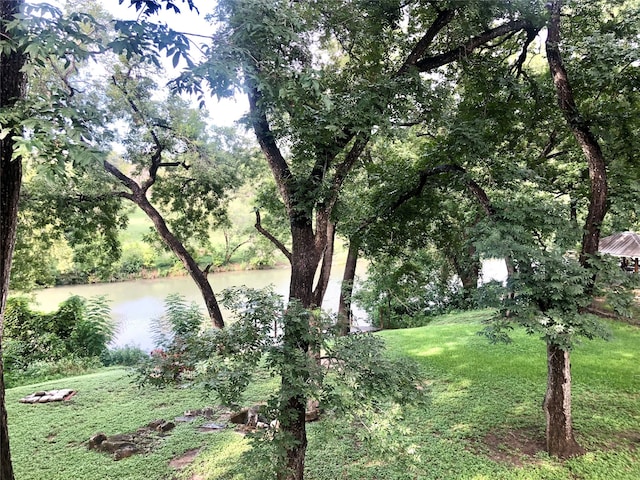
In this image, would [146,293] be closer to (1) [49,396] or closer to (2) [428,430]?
(1) [49,396]

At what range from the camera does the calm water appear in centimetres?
1069

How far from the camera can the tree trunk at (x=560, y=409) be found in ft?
10.8

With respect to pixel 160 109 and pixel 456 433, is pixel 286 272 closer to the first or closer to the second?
pixel 160 109

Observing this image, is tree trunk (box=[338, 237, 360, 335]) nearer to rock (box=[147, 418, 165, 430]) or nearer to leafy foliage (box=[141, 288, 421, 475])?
leafy foliage (box=[141, 288, 421, 475])

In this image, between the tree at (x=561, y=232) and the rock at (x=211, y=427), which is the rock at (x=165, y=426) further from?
the tree at (x=561, y=232)

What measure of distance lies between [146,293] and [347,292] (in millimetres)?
12079

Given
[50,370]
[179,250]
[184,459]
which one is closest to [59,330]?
[50,370]

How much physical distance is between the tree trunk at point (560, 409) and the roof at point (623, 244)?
6732 mm

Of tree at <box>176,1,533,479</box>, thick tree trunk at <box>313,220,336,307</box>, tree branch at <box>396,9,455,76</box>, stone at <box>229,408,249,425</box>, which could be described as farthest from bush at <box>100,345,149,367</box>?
tree branch at <box>396,9,455,76</box>

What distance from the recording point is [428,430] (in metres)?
3.86

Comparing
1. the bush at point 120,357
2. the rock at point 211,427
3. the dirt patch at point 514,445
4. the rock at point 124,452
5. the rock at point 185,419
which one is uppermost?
the dirt patch at point 514,445

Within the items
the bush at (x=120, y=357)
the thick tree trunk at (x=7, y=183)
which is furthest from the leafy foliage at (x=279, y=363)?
the bush at (x=120, y=357)

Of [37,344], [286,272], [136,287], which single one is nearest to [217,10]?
[37,344]

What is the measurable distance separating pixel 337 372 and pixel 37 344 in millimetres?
8274
